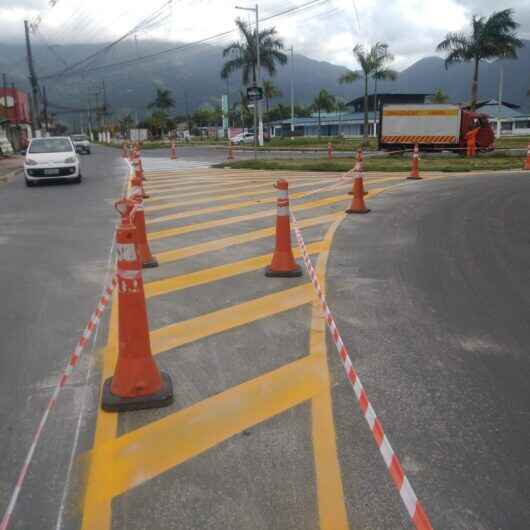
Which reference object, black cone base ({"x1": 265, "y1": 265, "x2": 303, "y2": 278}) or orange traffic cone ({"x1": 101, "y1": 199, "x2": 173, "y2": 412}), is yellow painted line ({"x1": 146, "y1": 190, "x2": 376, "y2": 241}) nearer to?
black cone base ({"x1": 265, "y1": 265, "x2": 303, "y2": 278})

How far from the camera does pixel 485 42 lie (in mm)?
46469

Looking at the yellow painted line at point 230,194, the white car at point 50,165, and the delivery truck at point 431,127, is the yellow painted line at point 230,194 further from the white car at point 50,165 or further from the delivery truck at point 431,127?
the delivery truck at point 431,127

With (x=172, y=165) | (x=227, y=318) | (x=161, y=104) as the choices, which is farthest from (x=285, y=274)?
(x=161, y=104)

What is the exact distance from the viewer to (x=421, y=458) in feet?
11.0

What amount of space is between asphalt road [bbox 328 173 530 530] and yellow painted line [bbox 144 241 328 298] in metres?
0.96

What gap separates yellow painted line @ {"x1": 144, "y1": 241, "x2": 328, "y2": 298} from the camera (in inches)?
267

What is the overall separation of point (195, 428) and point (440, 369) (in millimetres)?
1913

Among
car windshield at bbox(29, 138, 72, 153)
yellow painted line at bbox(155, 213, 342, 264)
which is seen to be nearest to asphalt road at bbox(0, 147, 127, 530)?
yellow painted line at bbox(155, 213, 342, 264)

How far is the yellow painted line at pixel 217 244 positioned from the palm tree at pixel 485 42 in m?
39.9

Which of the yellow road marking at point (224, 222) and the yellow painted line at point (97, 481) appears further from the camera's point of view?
the yellow road marking at point (224, 222)

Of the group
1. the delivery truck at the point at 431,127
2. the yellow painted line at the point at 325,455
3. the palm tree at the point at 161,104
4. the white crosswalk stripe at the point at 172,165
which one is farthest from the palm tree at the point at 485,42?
the palm tree at the point at 161,104

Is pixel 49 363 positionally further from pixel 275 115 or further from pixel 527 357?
pixel 275 115

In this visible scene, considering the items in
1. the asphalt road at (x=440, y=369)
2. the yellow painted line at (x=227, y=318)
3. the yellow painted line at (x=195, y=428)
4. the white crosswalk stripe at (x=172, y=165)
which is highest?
the yellow painted line at (x=227, y=318)

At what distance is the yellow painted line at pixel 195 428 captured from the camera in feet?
10.7
